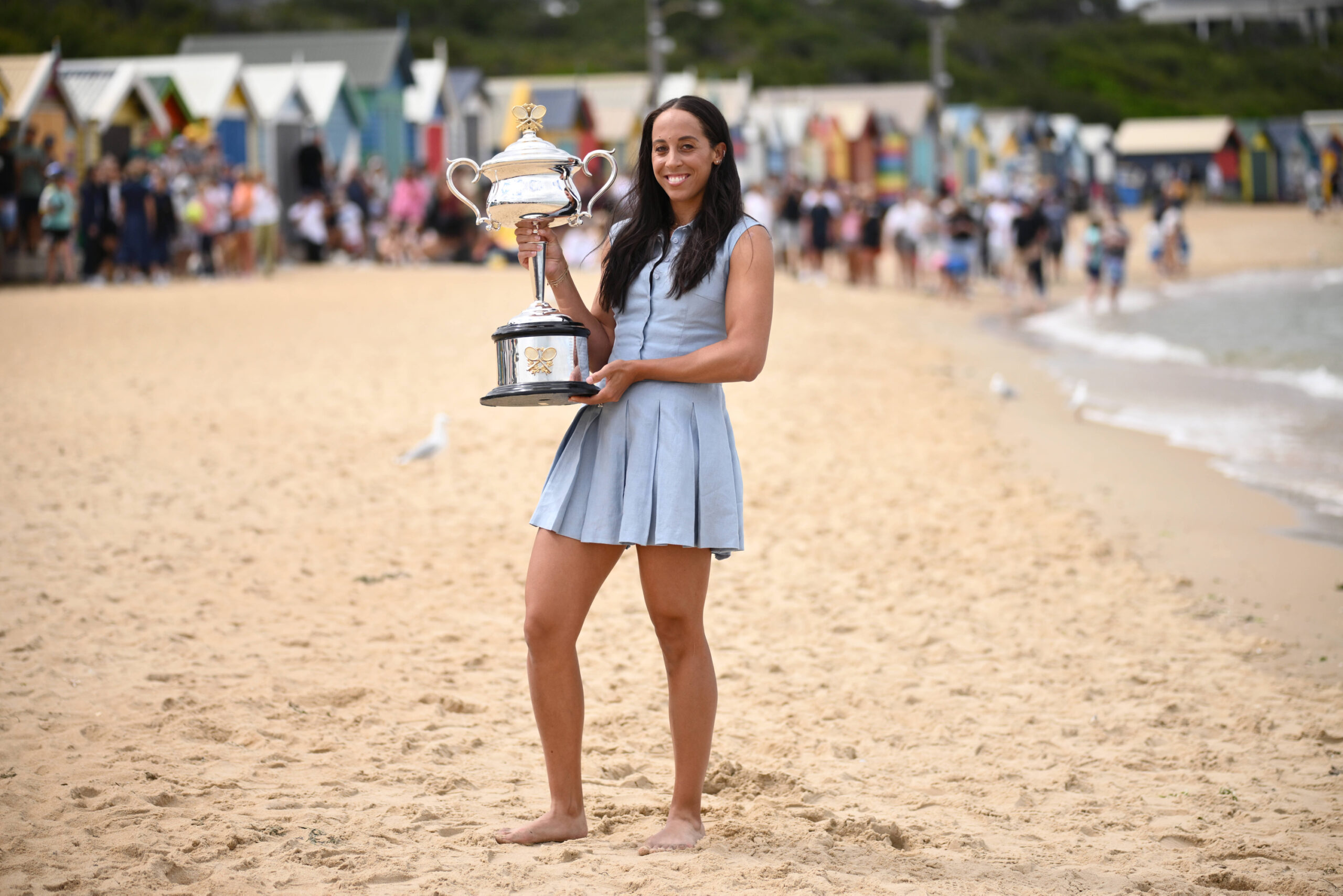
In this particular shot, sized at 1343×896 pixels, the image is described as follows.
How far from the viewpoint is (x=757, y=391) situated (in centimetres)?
1130

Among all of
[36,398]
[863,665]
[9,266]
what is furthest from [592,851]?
[9,266]

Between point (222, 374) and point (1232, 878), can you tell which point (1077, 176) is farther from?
point (1232, 878)

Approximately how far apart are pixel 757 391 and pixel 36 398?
5.85 meters

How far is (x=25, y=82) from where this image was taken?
59.6ft

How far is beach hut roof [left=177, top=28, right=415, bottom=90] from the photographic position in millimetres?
28234

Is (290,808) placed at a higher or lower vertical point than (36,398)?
lower

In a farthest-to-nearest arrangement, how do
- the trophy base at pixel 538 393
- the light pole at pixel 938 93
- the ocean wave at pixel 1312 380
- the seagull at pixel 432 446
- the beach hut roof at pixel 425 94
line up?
1. the light pole at pixel 938 93
2. the beach hut roof at pixel 425 94
3. the ocean wave at pixel 1312 380
4. the seagull at pixel 432 446
5. the trophy base at pixel 538 393

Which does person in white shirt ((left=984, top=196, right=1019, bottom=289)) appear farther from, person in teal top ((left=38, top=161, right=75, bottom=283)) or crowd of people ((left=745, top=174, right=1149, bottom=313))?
person in teal top ((left=38, top=161, right=75, bottom=283))

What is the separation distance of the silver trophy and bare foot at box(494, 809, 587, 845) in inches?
41.7

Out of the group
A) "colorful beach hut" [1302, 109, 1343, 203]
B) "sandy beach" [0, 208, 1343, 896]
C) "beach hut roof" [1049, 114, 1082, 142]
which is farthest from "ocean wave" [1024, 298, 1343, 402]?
"beach hut roof" [1049, 114, 1082, 142]

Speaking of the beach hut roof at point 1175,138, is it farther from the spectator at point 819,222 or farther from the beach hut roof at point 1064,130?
the spectator at point 819,222

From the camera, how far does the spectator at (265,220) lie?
63.9 feet

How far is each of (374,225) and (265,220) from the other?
4.45m

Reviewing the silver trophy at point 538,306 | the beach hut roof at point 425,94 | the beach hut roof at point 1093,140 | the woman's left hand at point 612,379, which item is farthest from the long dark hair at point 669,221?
the beach hut roof at point 1093,140
